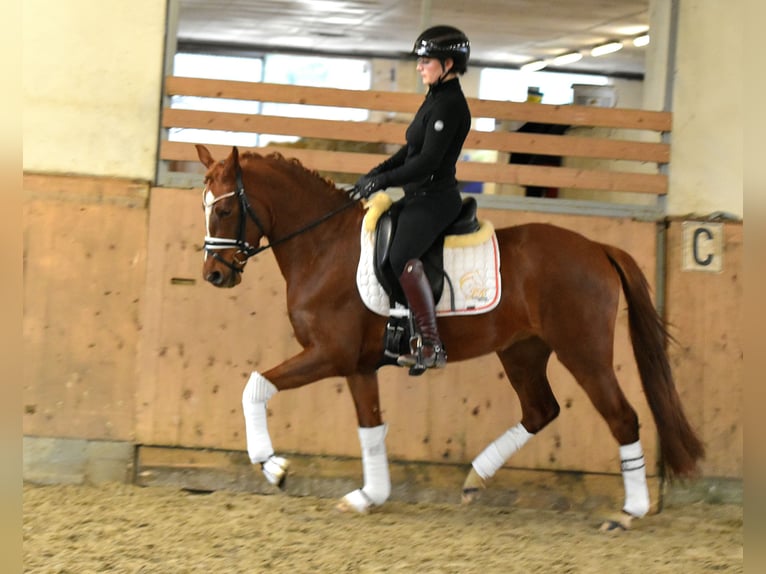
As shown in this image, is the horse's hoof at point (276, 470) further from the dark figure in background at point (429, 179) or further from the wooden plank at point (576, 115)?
the wooden plank at point (576, 115)

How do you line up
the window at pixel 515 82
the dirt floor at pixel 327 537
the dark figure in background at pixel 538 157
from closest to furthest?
the dirt floor at pixel 327 537, the dark figure in background at pixel 538 157, the window at pixel 515 82

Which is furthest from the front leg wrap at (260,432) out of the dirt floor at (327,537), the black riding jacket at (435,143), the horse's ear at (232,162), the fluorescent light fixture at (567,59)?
the fluorescent light fixture at (567,59)

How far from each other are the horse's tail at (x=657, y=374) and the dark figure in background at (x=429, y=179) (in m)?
1.01

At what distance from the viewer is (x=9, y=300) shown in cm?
109

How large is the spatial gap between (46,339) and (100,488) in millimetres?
924

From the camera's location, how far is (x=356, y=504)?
4.73 meters

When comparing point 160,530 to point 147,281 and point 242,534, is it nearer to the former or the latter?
point 242,534

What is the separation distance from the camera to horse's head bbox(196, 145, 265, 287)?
14.0 ft

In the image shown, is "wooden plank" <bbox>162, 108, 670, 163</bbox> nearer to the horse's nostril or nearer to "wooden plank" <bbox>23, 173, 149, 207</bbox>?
"wooden plank" <bbox>23, 173, 149, 207</bbox>

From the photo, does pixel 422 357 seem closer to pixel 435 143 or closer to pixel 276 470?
pixel 276 470

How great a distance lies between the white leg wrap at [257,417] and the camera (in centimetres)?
415

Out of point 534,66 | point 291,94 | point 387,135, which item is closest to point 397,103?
point 387,135

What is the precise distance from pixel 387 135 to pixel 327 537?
7.86ft

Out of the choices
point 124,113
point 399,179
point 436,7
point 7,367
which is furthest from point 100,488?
point 436,7
